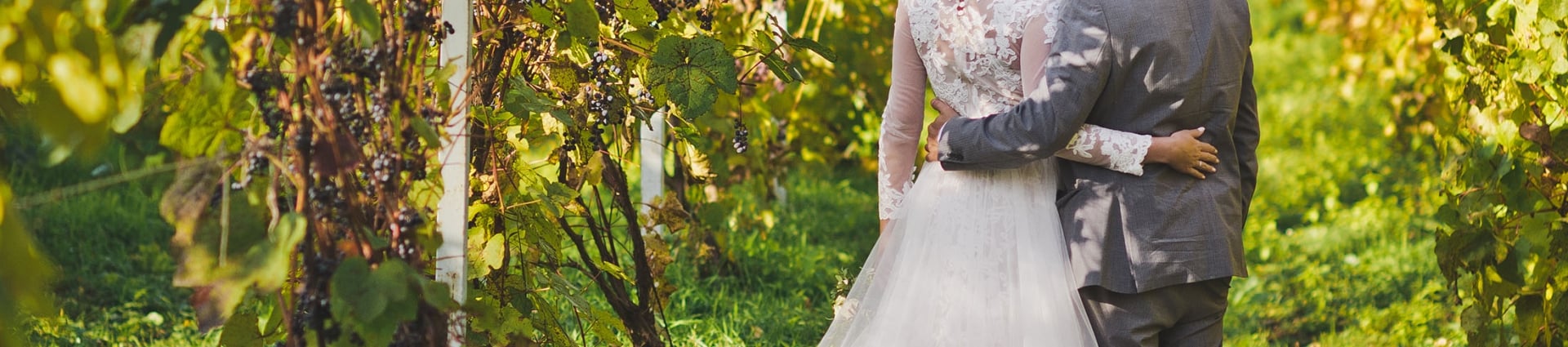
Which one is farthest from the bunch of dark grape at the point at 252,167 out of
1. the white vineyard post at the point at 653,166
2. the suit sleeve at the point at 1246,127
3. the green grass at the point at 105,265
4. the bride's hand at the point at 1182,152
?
the white vineyard post at the point at 653,166

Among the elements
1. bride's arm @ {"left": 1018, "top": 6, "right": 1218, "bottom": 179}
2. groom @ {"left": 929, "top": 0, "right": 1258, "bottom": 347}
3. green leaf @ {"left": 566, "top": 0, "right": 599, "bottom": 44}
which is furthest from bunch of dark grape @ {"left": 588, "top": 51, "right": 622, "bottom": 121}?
bride's arm @ {"left": 1018, "top": 6, "right": 1218, "bottom": 179}

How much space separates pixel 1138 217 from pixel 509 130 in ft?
3.20

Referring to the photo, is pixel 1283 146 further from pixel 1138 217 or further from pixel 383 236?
pixel 383 236

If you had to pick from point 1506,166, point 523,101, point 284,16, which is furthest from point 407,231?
point 1506,166

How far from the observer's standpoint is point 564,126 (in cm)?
228

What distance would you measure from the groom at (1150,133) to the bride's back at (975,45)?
0.08 meters

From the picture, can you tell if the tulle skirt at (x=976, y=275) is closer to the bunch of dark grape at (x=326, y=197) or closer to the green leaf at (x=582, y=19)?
the green leaf at (x=582, y=19)

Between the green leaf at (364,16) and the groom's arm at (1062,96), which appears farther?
the groom's arm at (1062,96)

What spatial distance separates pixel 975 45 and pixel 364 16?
0.99 metres

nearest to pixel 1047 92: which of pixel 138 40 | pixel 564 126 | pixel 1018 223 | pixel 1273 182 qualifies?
pixel 1018 223

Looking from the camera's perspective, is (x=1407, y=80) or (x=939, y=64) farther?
(x=1407, y=80)

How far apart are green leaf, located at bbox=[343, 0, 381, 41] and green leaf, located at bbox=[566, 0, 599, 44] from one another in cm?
57

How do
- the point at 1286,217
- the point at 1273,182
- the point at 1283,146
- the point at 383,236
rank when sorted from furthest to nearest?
the point at 1283,146, the point at 1273,182, the point at 1286,217, the point at 383,236

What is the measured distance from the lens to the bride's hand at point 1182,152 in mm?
1909
